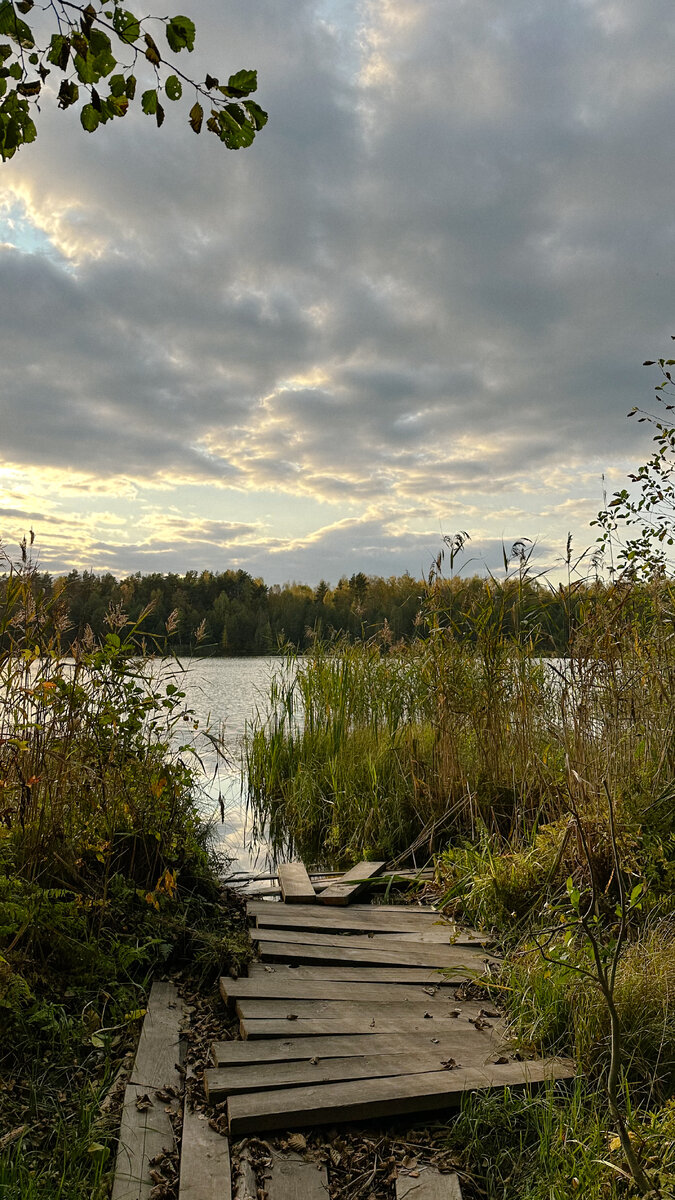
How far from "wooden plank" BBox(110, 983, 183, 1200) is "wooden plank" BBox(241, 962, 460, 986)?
1.40 feet

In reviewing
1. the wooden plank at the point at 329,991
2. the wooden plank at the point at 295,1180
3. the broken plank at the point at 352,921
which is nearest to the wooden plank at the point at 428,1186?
the wooden plank at the point at 295,1180

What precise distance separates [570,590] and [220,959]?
269 centimetres

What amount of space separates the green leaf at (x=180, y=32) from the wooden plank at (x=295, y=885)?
12.9 ft

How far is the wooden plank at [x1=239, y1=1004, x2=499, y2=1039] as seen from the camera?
9.15ft

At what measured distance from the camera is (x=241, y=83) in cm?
166

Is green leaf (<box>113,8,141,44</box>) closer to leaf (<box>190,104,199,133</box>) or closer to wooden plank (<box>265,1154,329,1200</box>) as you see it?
leaf (<box>190,104,199,133</box>)

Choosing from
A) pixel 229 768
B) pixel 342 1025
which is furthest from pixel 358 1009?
pixel 229 768

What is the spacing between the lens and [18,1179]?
2037mm

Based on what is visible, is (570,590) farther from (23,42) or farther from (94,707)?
(23,42)

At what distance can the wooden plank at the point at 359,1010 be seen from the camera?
294cm

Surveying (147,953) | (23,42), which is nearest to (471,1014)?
(147,953)

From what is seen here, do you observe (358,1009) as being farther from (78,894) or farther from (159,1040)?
(78,894)

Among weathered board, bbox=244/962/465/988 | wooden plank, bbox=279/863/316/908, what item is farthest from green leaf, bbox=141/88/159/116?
wooden plank, bbox=279/863/316/908

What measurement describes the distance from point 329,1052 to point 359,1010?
38 centimetres
